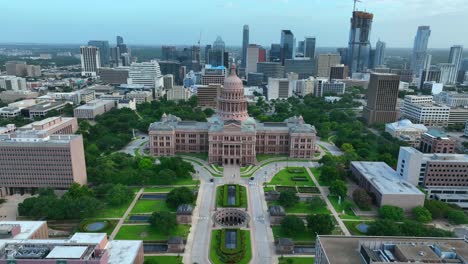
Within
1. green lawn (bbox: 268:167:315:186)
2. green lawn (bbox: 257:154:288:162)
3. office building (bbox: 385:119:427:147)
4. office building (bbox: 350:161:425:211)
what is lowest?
green lawn (bbox: 268:167:315:186)

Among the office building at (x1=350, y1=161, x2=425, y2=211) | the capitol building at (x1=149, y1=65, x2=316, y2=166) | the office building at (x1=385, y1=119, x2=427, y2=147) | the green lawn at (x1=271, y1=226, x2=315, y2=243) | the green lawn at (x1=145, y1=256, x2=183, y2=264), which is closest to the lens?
the green lawn at (x1=145, y1=256, x2=183, y2=264)

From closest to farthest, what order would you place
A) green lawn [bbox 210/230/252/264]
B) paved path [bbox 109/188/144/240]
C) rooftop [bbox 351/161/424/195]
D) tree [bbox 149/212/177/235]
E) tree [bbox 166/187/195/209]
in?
green lawn [bbox 210/230/252/264] → tree [bbox 149/212/177/235] → paved path [bbox 109/188/144/240] → tree [bbox 166/187/195/209] → rooftop [bbox 351/161/424/195]

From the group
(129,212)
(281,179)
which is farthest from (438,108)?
(129,212)

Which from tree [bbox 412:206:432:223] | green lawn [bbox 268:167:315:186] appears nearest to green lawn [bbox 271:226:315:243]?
green lawn [bbox 268:167:315:186]

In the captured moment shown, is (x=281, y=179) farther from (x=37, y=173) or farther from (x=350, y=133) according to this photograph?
(x=37, y=173)

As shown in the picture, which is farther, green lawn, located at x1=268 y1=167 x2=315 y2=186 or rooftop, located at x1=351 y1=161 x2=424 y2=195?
green lawn, located at x1=268 y1=167 x2=315 y2=186

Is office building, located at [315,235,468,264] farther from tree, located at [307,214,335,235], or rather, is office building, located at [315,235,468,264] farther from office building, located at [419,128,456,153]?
office building, located at [419,128,456,153]

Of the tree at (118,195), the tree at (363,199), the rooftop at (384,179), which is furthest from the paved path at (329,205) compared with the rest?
the tree at (118,195)
